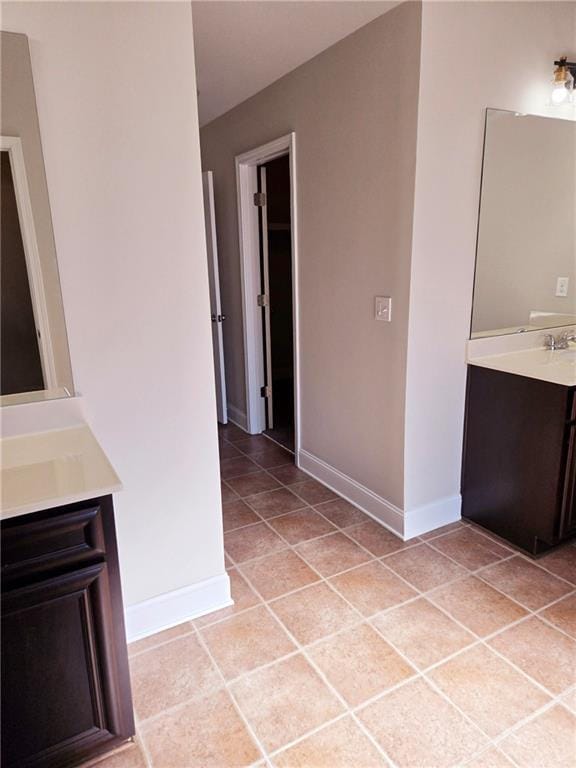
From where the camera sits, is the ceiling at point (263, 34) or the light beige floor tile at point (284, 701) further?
the ceiling at point (263, 34)

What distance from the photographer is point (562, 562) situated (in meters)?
2.32

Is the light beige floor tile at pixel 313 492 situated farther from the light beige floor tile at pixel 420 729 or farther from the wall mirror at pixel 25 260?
the wall mirror at pixel 25 260

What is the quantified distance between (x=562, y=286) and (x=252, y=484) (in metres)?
2.09

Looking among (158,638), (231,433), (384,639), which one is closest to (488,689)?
(384,639)

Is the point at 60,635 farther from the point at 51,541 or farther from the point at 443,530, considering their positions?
the point at 443,530

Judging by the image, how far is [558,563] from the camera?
2318mm

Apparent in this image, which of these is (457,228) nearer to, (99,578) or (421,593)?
(421,593)

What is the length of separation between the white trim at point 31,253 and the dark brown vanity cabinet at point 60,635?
0.61m

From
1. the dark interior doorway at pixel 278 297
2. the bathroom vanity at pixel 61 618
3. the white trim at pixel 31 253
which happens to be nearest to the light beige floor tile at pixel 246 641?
the bathroom vanity at pixel 61 618

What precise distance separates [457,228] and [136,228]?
56.4 inches

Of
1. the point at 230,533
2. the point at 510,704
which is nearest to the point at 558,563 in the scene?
the point at 510,704

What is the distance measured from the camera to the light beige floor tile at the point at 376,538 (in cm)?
245

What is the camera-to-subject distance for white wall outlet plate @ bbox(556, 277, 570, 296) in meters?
2.77

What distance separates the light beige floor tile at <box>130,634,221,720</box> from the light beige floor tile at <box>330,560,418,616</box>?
2.09 feet
